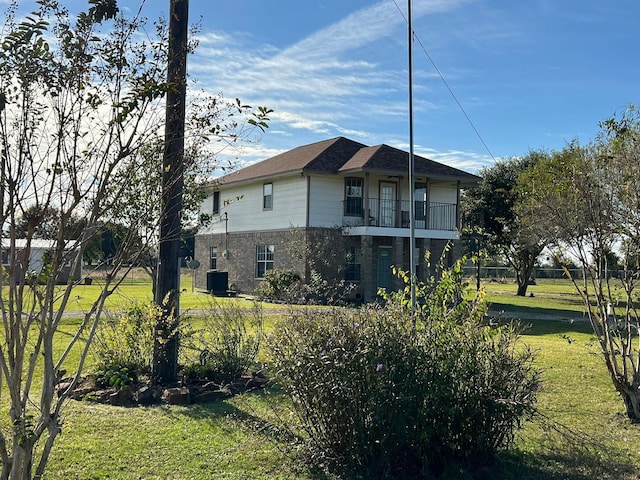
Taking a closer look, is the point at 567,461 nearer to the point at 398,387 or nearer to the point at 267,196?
the point at 398,387

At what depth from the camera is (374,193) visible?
25.8 metres

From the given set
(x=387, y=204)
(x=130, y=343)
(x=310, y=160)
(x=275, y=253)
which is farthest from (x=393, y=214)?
(x=130, y=343)

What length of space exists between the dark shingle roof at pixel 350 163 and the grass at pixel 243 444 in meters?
17.1

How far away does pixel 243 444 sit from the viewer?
18.1 ft

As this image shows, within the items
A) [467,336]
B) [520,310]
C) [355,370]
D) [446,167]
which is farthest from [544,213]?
[446,167]

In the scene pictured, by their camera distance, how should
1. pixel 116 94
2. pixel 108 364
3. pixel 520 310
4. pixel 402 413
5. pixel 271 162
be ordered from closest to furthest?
1. pixel 116 94
2. pixel 402 413
3. pixel 108 364
4. pixel 520 310
5. pixel 271 162

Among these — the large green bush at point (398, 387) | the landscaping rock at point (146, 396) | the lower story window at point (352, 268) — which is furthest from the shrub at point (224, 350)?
the lower story window at point (352, 268)

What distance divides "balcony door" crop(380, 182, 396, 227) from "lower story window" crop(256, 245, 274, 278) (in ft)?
16.5

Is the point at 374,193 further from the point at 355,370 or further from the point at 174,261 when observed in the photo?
the point at 355,370

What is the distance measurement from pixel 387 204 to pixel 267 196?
5432 millimetres

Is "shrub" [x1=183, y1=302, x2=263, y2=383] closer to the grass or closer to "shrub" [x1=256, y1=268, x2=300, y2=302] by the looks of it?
the grass

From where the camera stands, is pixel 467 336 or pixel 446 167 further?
pixel 446 167

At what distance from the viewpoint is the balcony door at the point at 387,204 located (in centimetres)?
2573

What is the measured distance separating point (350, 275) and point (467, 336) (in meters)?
19.7
